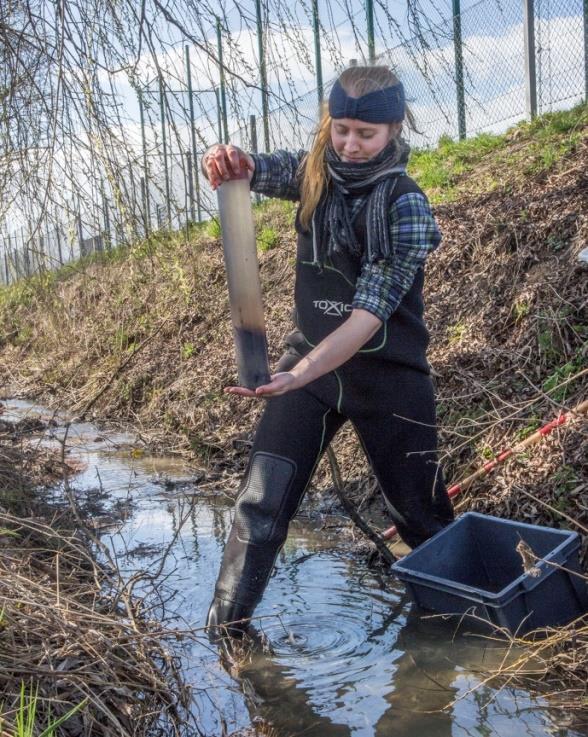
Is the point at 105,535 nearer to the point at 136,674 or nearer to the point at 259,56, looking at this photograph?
the point at 136,674

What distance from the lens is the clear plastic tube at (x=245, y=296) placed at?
3.59 meters

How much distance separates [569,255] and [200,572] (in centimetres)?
325

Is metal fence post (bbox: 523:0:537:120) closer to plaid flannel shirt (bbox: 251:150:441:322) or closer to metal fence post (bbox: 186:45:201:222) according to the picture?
plaid flannel shirt (bbox: 251:150:441:322)

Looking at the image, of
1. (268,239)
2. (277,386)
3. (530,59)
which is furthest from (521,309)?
(268,239)

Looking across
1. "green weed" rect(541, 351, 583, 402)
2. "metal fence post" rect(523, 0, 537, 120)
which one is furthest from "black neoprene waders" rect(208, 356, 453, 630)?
"metal fence post" rect(523, 0, 537, 120)

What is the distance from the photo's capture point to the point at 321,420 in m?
4.02

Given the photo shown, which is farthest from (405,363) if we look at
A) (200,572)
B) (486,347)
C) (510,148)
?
(510,148)

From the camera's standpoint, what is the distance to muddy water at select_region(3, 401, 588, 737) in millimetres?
3525

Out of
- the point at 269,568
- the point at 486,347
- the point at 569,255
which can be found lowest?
the point at 269,568

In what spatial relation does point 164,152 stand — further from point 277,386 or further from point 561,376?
point 561,376

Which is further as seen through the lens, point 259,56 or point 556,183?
point 556,183

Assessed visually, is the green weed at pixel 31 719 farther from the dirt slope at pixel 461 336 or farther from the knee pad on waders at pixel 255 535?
the dirt slope at pixel 461 336

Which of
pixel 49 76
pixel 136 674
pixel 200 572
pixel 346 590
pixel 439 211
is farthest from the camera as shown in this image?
pixel 439 211

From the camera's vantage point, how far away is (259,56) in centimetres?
336
